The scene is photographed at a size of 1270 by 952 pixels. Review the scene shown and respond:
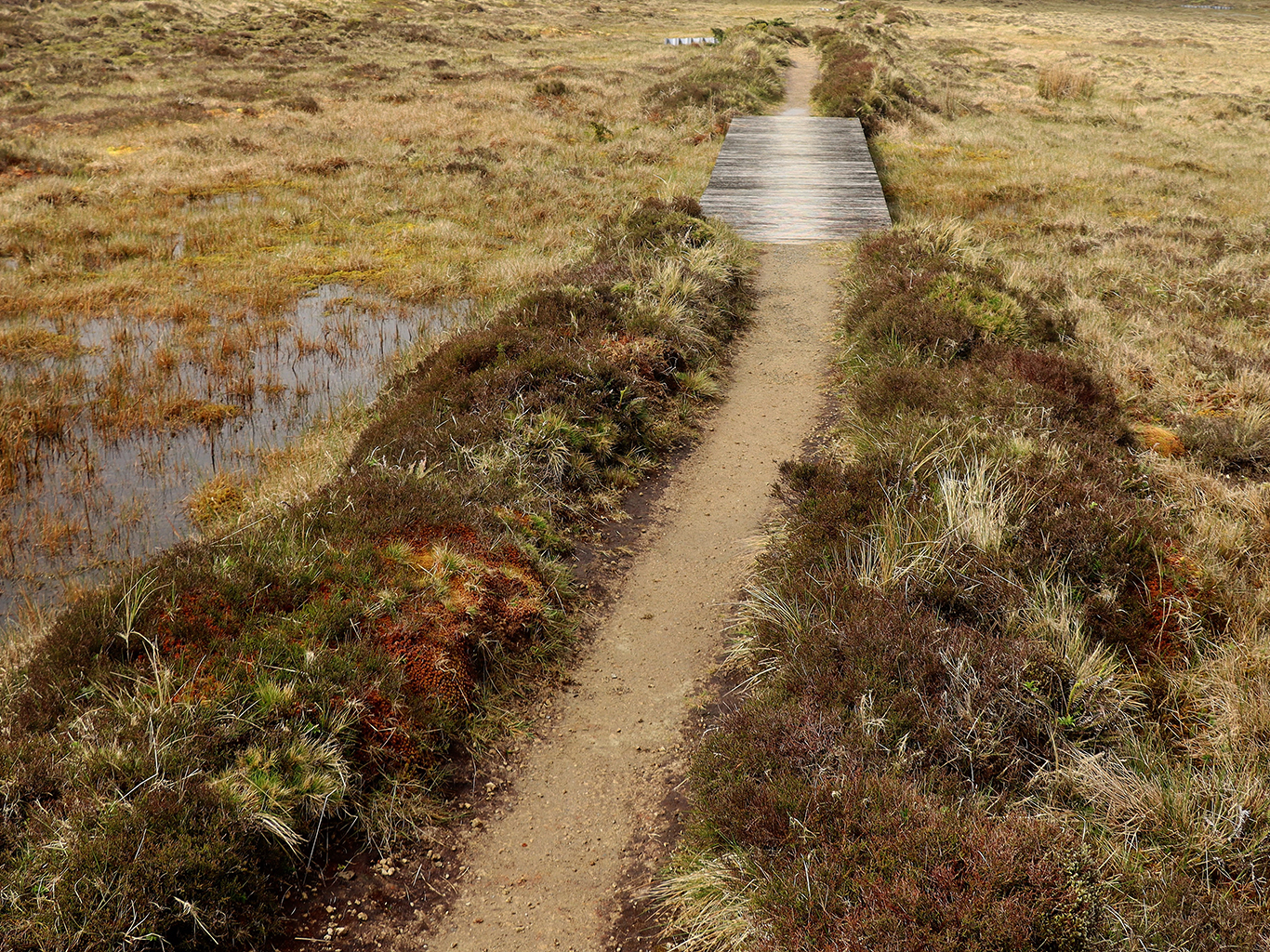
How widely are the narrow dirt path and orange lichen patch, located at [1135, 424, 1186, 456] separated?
9.45 feet

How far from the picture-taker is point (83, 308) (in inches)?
444

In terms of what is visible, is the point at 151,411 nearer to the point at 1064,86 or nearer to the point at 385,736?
the point at 385,736

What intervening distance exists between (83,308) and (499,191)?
8.98m

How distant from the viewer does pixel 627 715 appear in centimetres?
467

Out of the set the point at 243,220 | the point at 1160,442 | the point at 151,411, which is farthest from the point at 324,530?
the point at 243,220

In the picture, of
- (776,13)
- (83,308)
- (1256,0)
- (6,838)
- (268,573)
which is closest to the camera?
(6,838)

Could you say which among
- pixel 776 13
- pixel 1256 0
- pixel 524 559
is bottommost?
pixel 524 559

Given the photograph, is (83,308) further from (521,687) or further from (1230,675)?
(1230,675)

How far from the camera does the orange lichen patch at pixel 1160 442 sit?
7.34 m

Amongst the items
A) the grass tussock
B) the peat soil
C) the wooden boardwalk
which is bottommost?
the peat soil

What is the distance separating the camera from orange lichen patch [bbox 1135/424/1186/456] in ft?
24.1

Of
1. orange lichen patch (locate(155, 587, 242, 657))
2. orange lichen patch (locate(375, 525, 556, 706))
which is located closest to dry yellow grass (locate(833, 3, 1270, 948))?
orange lichen patch (locate(375, 525, 556, 706))

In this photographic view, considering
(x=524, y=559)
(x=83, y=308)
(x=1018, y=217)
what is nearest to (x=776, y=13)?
(x=1018, y=217)

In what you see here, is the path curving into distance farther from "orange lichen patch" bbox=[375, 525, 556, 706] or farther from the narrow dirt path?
"orange lichen patch" bbox=[375, 525, 556, 706]
